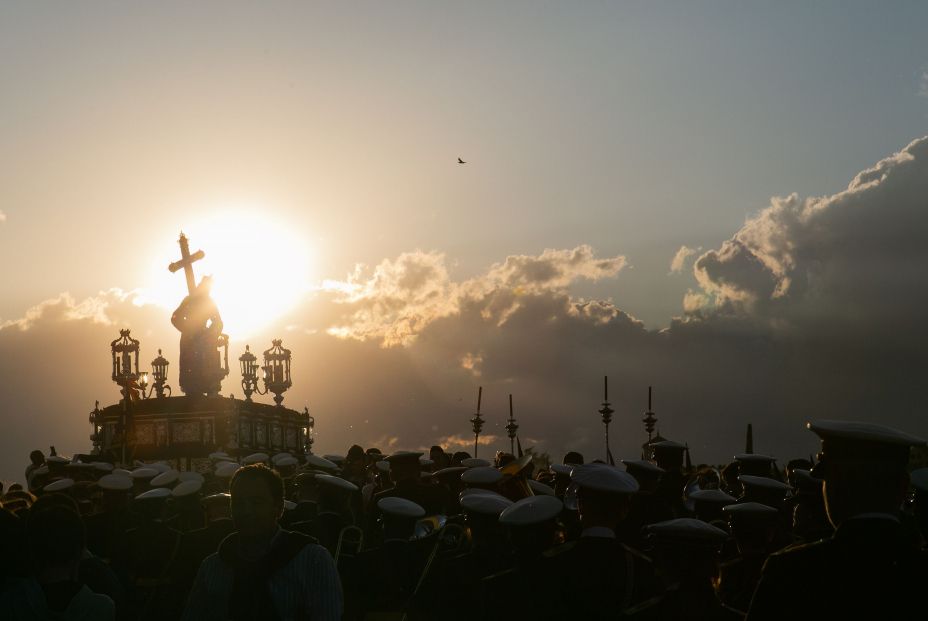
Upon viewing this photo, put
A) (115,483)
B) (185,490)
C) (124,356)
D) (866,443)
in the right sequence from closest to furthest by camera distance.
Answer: (866,443)
(185,490)
(115,483)
(124,356)

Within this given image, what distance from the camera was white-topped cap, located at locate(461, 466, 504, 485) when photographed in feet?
35.0

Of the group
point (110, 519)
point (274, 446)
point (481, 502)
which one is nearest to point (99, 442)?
point (274, 446)

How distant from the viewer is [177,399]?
145 feet

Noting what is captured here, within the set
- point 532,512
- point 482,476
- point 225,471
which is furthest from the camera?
point 225,471

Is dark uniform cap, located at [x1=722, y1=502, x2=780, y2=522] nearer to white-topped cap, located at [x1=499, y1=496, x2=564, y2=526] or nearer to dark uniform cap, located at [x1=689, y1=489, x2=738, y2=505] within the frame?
dark uniform cap, located at [x1=689, y1=489, x2=738, y2=505]

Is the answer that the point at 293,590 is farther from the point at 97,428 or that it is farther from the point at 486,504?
the point at 97,428

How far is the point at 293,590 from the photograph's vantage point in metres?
5.77

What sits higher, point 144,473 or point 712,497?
point 712,497

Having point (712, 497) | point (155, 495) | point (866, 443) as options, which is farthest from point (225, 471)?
point (866, 443)

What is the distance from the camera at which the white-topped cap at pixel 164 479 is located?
1300 centimetres

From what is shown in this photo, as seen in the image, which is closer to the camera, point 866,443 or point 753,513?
point 866,443

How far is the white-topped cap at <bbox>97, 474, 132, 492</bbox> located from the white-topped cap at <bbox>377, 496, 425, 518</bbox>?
411cm

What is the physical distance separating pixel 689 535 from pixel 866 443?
211cm

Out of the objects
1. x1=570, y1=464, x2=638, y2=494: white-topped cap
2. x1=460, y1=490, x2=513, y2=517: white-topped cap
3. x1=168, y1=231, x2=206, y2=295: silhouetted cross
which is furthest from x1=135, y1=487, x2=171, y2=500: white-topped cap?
x1=168, y1=231, x2=206, y2=295: silhouetted cross
